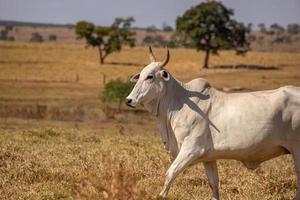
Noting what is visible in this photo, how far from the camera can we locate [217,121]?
24.1 feet

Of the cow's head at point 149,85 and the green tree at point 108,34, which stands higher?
the cow's head at point 149,85

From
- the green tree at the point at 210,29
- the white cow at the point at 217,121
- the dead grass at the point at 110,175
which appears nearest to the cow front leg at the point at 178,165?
the white cow at the point at 217,121

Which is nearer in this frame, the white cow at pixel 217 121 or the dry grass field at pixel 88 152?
the white cow at pixel 217 121

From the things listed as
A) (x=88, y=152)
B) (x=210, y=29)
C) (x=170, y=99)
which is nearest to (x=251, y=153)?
(x=170, y=99)

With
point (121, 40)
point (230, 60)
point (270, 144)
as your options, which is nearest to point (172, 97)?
point (270, 144)

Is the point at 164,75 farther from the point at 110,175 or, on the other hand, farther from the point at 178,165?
the point at 110,175

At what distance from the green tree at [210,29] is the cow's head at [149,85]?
4591 centimetres

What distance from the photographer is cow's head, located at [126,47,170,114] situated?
24.3 feet

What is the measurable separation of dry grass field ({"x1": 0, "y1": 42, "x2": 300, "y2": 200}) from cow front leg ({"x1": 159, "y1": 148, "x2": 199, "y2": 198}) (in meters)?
0.25

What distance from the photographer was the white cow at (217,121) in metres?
7.21

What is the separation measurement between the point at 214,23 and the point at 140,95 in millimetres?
46873

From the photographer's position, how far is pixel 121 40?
57.8m

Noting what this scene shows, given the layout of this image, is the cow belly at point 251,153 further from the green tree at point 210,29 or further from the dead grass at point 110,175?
the green tree at point 210,29

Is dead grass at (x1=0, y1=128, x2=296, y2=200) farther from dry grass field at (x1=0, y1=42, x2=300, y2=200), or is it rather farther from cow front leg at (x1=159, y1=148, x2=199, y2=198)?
cow front leg at (x1=159, y1=148, x2=199, y2=198)
